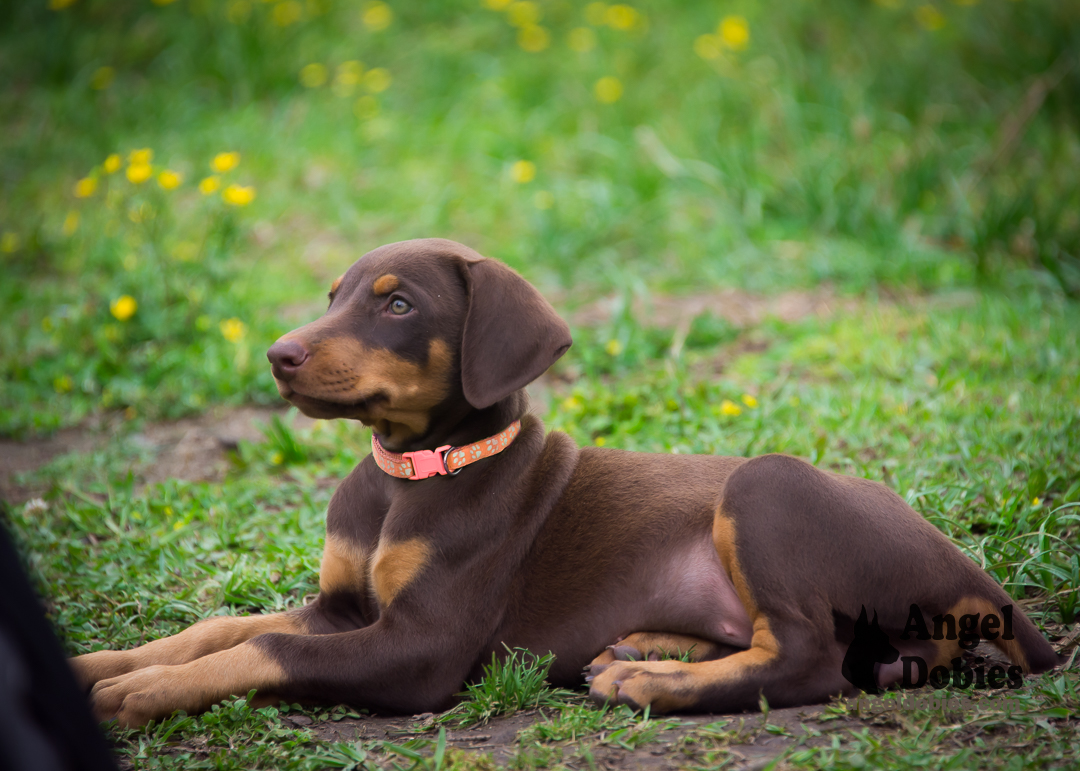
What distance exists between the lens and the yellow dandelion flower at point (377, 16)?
9906 mm

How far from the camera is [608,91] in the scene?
28.6 ft

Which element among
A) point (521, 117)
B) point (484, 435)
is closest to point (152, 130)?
point (521, 117)

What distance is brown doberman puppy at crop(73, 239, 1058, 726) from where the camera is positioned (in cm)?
267

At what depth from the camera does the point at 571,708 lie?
2.67 m

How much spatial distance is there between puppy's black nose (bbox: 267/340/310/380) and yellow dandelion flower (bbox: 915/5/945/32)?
27.3 feet

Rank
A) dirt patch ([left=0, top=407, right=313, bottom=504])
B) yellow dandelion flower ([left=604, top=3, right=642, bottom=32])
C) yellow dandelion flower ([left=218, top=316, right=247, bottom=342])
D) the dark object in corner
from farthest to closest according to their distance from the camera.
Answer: yellow dandelion flower ([left=604, top=3, right=642, bottom=32]) < yellow dandelion flower ([left=218, top=316, right=247, bottom=342]) < dirt patch ([left=0, top=407, right=313, bottom=504]) < the dark object in corner

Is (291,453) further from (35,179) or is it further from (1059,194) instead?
(1059,194)

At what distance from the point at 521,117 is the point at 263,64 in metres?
2.74

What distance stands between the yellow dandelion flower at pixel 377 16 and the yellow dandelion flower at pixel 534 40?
1488 millimetres

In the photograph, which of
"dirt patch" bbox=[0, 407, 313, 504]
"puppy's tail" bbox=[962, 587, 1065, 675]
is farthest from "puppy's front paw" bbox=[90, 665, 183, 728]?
"puppy's tail" bbox=[962, 587, 1065, 675]

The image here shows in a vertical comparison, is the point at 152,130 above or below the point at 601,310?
above

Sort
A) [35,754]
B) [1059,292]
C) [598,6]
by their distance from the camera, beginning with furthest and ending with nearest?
[598,6], [1059,292], [35,754]

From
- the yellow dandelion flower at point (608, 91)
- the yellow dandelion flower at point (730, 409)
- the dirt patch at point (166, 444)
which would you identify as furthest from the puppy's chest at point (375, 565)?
the yellow dandelion flower at point (608, 91)
